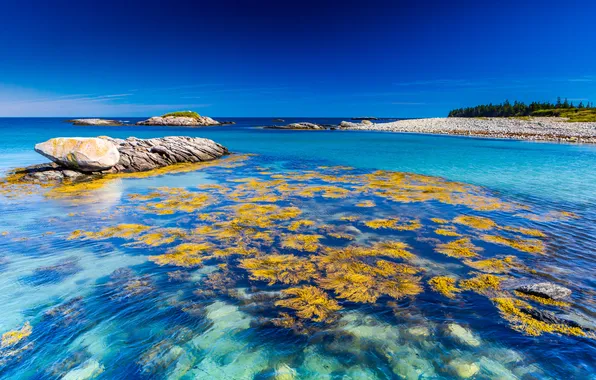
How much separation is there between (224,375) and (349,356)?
2.07 meters

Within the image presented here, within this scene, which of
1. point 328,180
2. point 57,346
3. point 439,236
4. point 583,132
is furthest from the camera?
point 583,132

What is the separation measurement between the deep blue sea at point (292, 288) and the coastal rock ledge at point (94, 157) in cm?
689

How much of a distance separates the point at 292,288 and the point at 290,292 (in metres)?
0.16

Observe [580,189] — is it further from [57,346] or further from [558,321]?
[57,346]

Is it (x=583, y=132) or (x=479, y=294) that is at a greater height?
(x=583, y=132)

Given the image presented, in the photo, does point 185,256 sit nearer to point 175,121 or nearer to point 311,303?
point 311,303

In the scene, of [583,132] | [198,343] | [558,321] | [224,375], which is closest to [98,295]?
[198,343]

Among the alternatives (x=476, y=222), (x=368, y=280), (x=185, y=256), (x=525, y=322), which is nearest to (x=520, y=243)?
(x=476, y=222)

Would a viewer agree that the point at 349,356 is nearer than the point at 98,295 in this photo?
Yes

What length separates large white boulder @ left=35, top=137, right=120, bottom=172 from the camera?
21.5 meters

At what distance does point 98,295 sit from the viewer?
702 cm

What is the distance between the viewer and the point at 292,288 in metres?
7.30

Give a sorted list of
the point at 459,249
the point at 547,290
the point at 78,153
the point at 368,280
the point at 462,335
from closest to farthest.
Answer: the point at 462,335 → the point at 547,290 → the point at 368,280 → the point at 459,249 → the point at 78,153

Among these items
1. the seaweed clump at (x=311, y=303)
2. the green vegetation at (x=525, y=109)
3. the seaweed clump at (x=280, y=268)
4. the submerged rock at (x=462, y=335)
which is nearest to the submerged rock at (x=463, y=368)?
the submerged rock at (x=462, y=335)
